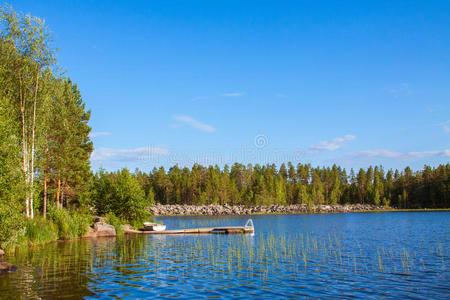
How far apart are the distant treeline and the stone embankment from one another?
4512 mm

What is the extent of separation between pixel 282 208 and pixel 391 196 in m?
53.5

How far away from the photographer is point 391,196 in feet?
529

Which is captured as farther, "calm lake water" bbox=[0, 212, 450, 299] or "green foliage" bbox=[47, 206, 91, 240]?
"green foliage" bbox=[47, 206, 91, 240]

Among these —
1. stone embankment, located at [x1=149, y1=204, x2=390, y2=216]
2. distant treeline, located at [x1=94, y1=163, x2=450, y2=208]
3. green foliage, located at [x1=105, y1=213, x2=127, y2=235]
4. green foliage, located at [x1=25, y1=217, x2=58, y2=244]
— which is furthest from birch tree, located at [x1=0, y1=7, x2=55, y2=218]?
distant treeline, located at [x1=94, y1=163, x2=450, y2=208]

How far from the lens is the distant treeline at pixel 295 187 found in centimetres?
14862

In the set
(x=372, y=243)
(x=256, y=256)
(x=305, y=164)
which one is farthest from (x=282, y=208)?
(x=256, y=256)

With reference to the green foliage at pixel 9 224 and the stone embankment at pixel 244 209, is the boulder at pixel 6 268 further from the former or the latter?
the stone embankment at pixel 244 209

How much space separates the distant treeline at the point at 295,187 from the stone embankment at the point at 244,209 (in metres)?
4.51

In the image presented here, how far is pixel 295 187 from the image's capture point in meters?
166

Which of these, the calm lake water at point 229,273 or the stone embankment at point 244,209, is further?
the stone embankment at point 244,209

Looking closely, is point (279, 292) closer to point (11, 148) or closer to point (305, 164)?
A: point (11, 148)

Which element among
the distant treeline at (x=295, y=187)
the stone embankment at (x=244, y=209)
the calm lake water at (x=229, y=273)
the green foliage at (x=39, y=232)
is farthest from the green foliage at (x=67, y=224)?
the distant treeline at (x=295, y=187)

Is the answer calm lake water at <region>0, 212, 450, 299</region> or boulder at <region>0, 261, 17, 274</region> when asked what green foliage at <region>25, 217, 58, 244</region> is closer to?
calm lake water at <region>0, 212, 450, 299</region>

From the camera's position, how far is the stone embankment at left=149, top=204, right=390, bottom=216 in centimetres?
12675
